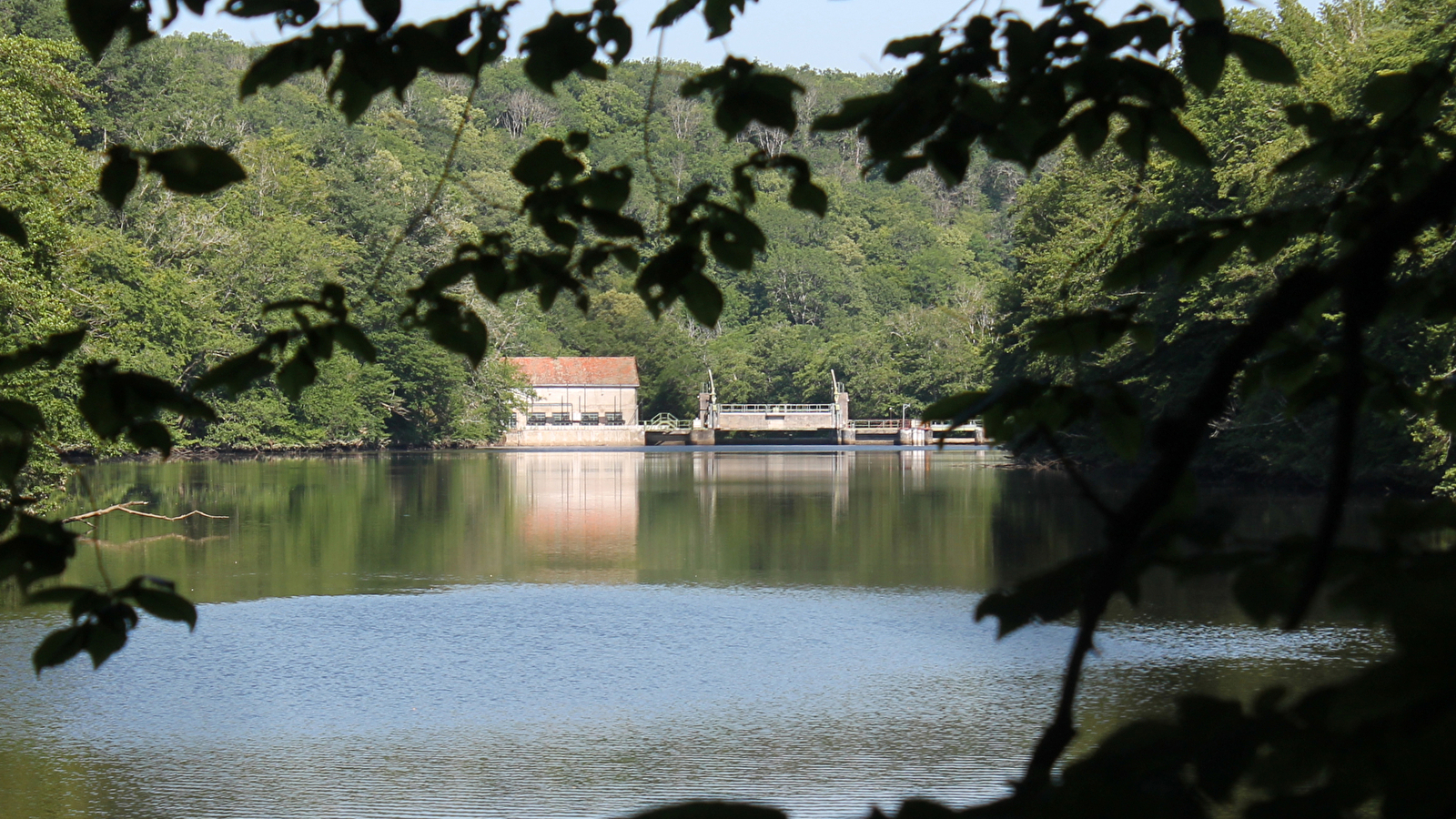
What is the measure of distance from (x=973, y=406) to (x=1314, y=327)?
1.27m

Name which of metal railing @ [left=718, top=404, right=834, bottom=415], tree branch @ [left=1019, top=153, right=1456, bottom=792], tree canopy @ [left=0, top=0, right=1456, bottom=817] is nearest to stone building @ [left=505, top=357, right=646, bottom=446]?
metal railing @ [left=718, top=404, right=834, bottom=415]

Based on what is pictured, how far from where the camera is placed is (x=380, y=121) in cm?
10450

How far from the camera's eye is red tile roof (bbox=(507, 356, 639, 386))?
8644 cm

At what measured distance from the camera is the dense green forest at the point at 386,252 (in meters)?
26.1

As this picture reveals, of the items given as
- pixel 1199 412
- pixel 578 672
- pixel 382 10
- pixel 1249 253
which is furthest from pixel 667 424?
pixel 1199 412

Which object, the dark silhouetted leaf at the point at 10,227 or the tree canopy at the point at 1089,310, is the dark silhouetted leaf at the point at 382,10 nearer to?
the tree canopy at the point at 1089,310

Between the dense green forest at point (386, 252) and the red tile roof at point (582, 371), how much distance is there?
3403mm

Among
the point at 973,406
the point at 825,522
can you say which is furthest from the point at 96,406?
the point at 825,522

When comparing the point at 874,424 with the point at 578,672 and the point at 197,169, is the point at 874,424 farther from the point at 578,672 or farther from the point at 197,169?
the point at 197,169

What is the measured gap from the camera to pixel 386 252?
21.6 meters

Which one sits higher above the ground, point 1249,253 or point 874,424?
point 1249,253

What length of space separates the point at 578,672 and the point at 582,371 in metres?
74.4

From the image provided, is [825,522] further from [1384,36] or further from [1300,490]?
[1384,36]

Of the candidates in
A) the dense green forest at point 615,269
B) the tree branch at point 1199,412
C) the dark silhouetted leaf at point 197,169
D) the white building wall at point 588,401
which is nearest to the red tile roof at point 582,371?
the white building wall at point 588,401
